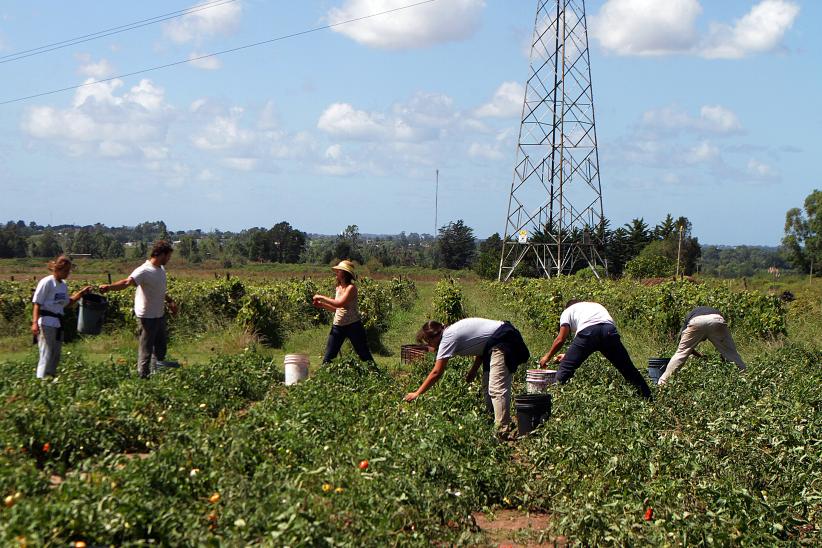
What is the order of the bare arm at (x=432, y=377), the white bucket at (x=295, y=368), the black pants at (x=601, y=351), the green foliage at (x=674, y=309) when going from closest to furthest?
the bare arm at (x=432, y=377), the black pants at (x=601, y=351), the white bucket at (x=295, y=368), the green foliage at (x=674, y=309)

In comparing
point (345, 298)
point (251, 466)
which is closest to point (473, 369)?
point (345, 298)

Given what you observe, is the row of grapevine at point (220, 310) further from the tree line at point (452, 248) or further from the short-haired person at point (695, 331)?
the tree line at point (452, 248)

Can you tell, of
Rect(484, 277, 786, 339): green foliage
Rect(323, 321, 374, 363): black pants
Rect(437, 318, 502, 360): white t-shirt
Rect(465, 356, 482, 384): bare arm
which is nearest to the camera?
Rect(437, 318, 502, 360): white t-shirt

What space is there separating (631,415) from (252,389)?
432 cm

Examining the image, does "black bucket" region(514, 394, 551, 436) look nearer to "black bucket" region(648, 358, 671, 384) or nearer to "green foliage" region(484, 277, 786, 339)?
"black bucket" region(648, 358, 671, 384)

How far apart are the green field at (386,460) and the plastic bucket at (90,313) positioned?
0.45 metres

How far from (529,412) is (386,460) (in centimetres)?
256

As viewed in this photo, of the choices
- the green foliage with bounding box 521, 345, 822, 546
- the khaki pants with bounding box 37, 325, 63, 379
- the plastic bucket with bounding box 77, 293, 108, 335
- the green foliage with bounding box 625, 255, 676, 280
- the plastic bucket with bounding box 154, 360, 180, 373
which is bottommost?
the green foliage with bounding box 521, 345, 822, 546

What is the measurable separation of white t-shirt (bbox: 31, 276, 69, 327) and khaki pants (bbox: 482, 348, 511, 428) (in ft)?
16.4

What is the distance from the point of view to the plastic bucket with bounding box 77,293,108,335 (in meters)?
Result: 11.3

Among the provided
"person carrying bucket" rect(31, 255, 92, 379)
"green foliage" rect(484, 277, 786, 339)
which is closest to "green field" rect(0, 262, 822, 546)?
"person carrying bucket" rect(31, 255, 92, 379)

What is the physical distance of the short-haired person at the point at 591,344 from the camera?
1000cm

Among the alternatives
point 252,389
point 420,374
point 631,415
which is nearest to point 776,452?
point 631,415

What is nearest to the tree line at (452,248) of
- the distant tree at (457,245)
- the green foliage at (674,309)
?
the distant tree at (457,245)
